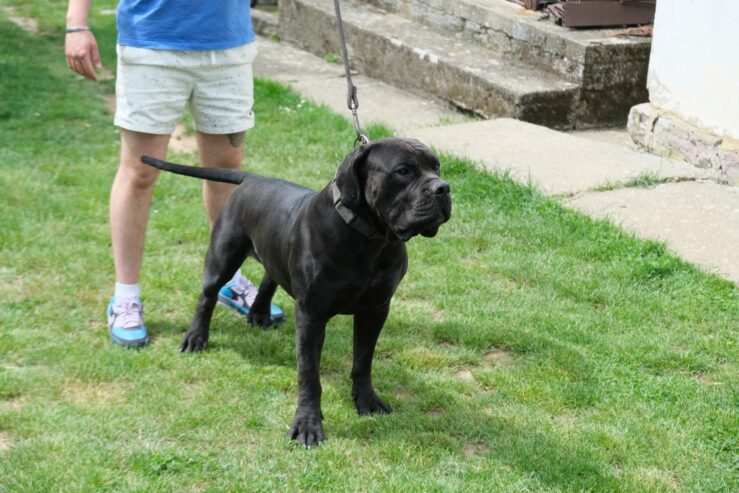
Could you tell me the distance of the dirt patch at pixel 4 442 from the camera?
3.65 meters

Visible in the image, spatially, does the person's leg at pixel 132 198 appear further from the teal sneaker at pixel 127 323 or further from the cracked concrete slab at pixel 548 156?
the cracked concrete slab at pixel 548 156

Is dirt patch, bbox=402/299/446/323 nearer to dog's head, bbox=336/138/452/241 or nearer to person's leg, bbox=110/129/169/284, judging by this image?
person's leg, bbox=110/129/169/284

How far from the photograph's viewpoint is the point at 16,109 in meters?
8.33

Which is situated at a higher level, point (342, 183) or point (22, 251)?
point (342, 183)

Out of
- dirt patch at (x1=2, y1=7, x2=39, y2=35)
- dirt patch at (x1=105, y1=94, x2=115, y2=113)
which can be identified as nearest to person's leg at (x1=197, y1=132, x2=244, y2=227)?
dirt patch at (x1=105, y1=94, x2=115, y2=113)

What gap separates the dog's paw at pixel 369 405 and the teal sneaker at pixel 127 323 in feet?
3.65

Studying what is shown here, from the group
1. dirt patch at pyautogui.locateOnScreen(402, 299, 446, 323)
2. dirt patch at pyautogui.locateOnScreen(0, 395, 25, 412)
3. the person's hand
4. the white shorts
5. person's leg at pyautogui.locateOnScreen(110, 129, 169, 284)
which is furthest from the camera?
dirt patch at pyautogui.locateOnScreen(402, 299, 446, 323)

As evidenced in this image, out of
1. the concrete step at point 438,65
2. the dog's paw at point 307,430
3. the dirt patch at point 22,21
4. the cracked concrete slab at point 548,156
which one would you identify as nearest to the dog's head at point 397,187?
the dog's paw at point 307,430

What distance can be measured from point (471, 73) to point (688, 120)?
6.10 ft

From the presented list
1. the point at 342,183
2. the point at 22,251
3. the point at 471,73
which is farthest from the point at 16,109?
the point at 342,183

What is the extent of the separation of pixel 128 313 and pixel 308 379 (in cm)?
119

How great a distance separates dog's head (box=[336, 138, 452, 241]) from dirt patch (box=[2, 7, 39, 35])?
29.4ft

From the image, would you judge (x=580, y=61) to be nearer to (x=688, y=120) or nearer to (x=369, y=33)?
(x=688, y=120)

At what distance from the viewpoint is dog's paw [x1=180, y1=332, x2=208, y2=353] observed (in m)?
4.52
